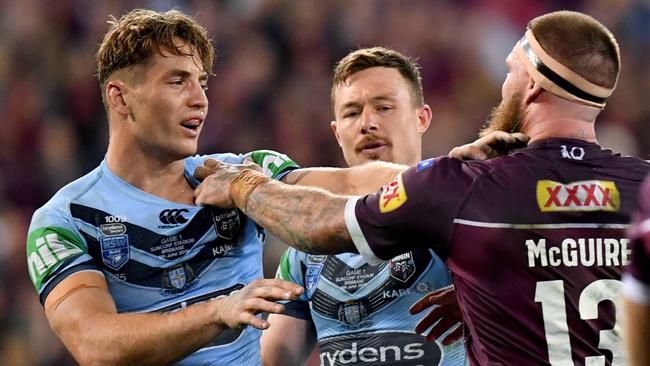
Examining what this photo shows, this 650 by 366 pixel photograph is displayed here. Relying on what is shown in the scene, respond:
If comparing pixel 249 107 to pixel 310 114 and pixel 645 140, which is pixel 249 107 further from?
pixel 645 140

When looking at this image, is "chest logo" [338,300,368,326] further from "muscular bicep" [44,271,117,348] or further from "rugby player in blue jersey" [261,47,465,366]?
"muscular bicep" [44,271,117,348]

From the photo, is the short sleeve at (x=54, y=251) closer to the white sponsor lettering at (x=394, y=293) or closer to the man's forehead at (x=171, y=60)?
the man's forehead at (x=171, y=60)

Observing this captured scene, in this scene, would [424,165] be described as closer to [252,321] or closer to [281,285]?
[281,285]

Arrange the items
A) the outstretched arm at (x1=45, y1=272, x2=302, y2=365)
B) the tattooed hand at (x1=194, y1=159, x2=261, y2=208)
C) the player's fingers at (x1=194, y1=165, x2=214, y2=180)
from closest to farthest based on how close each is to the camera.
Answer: the outstretched arm at (x1=45, y1=272, x2=302, y2=365), the tattooed hand at (x1=194, y1=159, x2=261, y2=208), the player's fingers at (x1=194, y1=165, x2=214, y2=180)

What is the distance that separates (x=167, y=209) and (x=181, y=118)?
1.40 ft

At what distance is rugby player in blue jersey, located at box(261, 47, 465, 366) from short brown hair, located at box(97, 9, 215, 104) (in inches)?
32.5

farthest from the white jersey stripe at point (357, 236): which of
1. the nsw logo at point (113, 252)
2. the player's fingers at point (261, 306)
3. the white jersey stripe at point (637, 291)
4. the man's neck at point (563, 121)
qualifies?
the white jersey stripe at point (637, 291)

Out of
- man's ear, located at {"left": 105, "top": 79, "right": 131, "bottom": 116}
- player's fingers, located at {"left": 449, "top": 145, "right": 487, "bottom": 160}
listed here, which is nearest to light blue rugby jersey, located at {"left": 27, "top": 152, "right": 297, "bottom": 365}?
man's ear, located at {"left": 105, "top": 79, "right": 131, "bottom": 116}

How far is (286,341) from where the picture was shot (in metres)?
5.77

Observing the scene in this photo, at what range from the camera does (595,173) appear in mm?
3836

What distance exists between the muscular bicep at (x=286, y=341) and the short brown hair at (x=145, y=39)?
1590mm

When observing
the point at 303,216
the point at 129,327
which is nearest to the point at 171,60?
the point at 303,216

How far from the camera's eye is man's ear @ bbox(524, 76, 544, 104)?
13.1ft

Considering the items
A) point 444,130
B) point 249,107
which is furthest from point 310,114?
point 444,130
